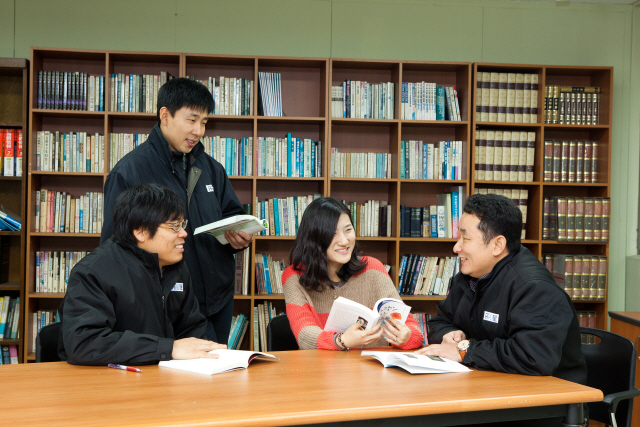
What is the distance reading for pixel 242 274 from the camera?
389cm

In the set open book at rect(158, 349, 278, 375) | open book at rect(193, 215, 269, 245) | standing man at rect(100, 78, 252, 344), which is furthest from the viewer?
standing man at rect(100, 78, 252, 344)

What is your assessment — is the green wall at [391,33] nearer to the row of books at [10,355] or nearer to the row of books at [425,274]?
the row of books at [425,274]

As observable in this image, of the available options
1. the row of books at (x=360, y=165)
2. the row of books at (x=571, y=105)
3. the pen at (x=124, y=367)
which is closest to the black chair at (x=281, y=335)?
the pen at (x=124, y=367)

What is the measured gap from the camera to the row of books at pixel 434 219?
404 centimetres

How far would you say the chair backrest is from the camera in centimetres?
195

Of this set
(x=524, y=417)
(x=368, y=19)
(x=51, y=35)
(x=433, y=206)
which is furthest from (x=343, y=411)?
(x=51, y=35)

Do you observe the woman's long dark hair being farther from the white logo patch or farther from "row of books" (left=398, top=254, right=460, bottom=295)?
"row of books" (left=398, top=254, right=460, bottom=295)

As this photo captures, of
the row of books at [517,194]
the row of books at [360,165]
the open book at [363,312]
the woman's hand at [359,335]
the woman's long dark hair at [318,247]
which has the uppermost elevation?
the row of books at [360,165]

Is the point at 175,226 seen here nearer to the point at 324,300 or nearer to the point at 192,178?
the point at 192,178

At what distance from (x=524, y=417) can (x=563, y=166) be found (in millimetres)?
2996

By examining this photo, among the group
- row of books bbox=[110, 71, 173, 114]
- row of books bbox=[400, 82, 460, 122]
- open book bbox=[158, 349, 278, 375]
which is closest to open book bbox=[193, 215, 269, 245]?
open book bbox=[158, 349, 278, 375]

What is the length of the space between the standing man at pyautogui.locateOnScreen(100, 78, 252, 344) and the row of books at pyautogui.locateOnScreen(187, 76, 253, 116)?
1385 millimetres

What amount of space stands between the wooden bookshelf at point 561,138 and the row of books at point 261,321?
1.75 metres

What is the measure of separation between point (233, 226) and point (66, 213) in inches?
84.4
